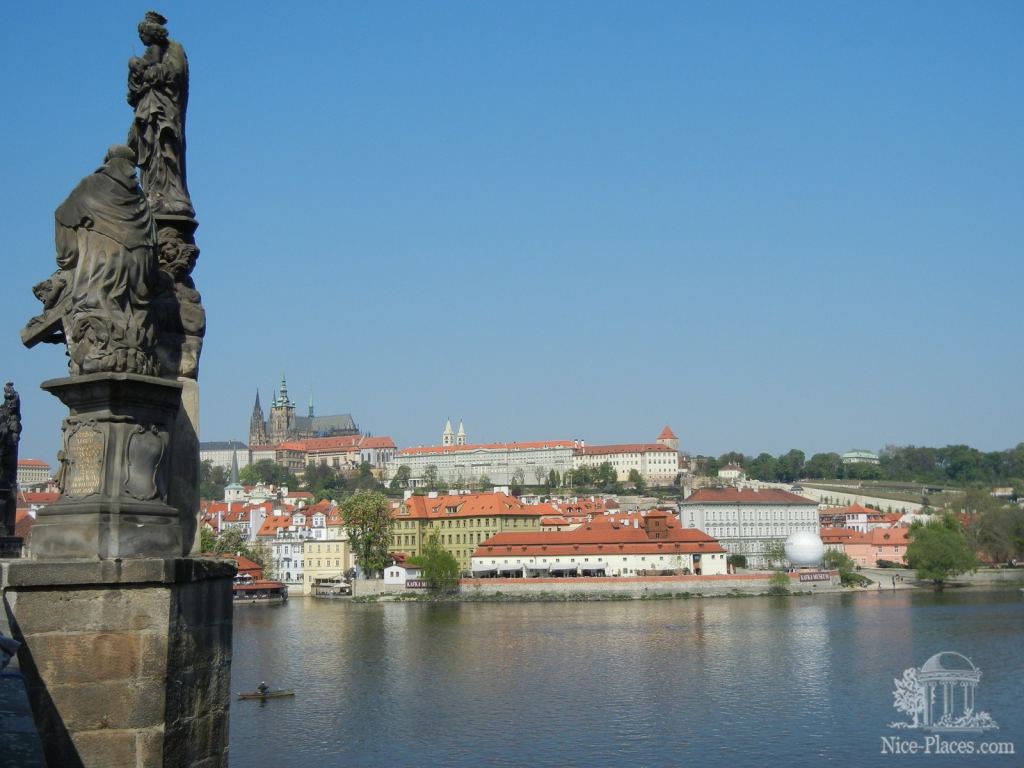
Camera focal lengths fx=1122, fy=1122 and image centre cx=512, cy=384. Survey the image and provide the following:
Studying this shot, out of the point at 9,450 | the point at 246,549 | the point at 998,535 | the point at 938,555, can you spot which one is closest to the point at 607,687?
the point at 9,450

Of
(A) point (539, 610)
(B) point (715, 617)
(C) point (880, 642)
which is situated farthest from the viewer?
(A) point (539, 610)

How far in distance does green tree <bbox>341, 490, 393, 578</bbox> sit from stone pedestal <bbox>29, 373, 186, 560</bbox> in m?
76.8

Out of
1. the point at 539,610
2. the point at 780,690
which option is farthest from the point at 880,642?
the point at 539,610

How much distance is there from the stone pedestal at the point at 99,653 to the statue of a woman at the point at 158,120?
2267mm

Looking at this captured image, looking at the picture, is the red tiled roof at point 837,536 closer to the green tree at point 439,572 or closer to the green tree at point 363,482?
the green tree at point 439,572

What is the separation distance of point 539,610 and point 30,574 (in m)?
62.8

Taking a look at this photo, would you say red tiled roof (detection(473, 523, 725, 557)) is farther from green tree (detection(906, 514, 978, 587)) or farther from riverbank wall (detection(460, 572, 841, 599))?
green tree (detection(906, 514, 978, 587))

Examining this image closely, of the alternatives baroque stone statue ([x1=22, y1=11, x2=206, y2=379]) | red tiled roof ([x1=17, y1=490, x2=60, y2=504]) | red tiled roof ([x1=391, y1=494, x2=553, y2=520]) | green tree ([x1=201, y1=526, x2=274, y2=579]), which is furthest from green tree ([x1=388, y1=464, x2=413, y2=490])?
baroque stone statue ([x1=22, y1=11, x2=206, y2=379])

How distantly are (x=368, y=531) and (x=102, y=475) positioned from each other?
256 feet

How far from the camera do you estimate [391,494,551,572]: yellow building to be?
94.0 meters

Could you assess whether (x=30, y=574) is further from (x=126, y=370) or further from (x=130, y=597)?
(x=126, y=370)

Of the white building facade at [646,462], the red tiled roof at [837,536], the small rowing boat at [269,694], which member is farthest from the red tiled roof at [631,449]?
the small rowing boat at [269,694]

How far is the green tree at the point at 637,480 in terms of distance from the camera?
17562 centimetres

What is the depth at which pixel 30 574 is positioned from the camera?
4789 mm
